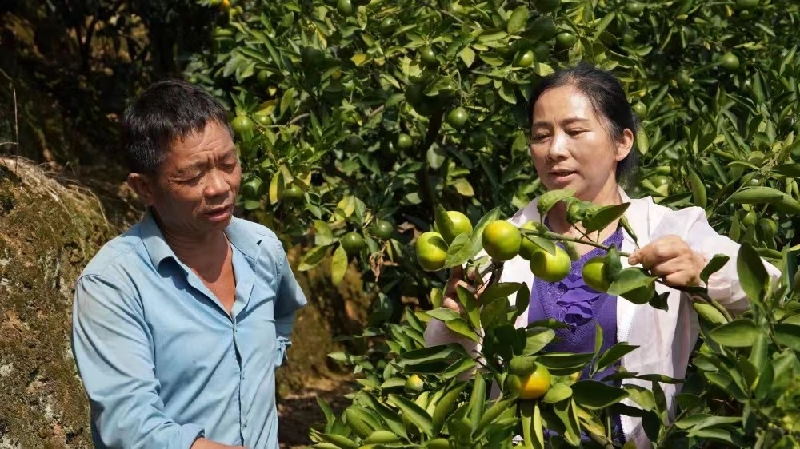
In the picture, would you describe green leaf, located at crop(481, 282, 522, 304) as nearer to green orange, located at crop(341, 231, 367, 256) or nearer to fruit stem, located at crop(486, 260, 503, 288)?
fruit stem, located at crop(486, 260, 503, 288)

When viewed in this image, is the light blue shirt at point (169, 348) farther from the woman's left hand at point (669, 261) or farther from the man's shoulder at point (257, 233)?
the woman's left hand at point (669, 261)

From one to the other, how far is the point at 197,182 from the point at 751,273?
1.00m

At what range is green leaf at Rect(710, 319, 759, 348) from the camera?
4.19 feet

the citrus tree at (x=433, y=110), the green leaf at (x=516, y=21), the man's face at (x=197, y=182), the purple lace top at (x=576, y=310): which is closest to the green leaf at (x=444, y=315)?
the purple lace top at (x=576, y=310)

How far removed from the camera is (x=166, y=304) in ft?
6.11

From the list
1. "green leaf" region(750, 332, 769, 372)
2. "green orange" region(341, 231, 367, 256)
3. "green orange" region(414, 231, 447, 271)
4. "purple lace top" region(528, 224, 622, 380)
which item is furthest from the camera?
"green orange" region(341, 231, 367, 256)

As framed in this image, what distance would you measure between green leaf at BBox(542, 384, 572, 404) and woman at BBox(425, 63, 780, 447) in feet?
1.18

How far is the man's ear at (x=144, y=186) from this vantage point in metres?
1.90

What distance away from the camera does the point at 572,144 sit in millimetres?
2010

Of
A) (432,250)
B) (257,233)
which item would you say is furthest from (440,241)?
(257,233)

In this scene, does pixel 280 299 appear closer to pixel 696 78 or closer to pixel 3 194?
pixel 3 194

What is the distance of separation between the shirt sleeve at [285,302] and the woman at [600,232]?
521mm

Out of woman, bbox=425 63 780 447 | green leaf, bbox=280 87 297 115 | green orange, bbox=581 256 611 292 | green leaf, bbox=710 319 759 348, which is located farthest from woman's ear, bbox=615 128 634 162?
green leaf, bbox=280 87 297 115

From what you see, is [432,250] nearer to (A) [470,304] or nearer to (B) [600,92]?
(A) [470,304]
